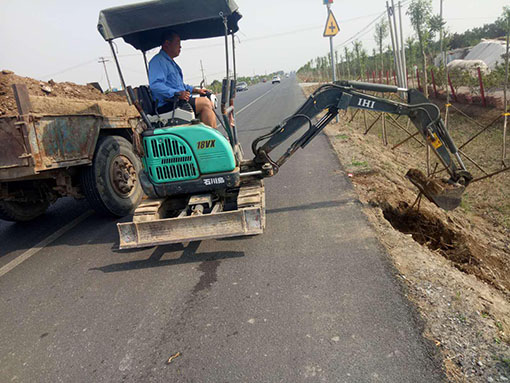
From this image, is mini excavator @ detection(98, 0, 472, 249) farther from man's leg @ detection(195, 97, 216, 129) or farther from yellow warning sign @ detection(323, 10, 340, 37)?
yellow warning sign @ detection(323, 10, 340, 37)

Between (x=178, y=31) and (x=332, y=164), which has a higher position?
(x=178, y=31)

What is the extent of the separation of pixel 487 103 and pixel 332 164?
1089cm

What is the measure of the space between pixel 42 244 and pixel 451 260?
19.1 feet

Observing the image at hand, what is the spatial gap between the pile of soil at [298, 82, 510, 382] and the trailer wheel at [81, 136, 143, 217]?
156 inches

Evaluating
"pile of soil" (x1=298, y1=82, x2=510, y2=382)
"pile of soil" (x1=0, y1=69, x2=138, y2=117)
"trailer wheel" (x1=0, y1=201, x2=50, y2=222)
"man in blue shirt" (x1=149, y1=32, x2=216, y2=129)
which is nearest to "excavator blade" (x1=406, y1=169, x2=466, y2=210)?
"pile of soil" (x1=298, y1=82, x2=510, y2=382)

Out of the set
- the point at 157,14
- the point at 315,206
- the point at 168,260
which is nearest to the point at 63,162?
the point at 168,260

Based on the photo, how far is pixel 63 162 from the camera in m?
4.68

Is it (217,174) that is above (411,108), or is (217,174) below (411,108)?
below

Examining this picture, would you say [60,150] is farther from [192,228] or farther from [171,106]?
[192,228]

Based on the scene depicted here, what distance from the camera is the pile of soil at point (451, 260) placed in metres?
2.45

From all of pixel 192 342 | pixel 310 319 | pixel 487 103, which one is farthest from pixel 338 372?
pixel 487 103

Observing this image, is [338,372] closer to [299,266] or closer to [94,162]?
[299,266]

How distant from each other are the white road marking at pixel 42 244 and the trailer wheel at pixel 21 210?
71 cm

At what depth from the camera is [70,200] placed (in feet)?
24.2
